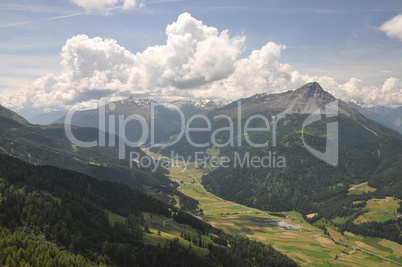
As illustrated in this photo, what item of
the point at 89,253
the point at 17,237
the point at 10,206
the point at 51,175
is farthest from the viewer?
the point at 51,175

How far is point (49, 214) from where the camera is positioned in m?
125

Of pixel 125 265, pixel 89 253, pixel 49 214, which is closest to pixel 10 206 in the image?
pixel 49 214

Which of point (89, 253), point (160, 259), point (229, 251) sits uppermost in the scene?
point (89, 253)

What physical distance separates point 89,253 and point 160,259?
33.0 m

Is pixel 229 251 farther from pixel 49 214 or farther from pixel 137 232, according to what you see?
pixel 49 214

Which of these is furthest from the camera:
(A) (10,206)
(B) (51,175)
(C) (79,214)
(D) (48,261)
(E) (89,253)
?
(B) (51,175)

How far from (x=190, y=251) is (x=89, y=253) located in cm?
5660

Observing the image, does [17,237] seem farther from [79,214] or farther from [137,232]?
[137,232]

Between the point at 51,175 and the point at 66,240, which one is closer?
the point at 66,240

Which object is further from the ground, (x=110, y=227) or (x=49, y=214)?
(x=49, y=214)

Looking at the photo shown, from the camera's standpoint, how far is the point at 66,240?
114 m

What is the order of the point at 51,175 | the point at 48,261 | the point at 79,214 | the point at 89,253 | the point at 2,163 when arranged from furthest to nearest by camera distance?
1. the point at 51,175
2. the point at 2,163
3. the point at 79,214
4. the point at 89,253
5. the point at 48,261

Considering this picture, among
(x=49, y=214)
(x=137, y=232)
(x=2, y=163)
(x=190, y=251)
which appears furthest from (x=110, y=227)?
(x=2, y=163)

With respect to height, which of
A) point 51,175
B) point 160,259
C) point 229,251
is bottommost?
point 229,251
